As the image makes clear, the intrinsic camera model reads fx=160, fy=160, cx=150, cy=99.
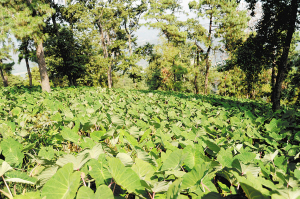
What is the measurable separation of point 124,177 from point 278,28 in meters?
10.3

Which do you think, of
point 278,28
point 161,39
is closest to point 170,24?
point 161,39

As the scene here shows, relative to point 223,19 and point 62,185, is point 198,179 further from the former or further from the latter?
point 223,19

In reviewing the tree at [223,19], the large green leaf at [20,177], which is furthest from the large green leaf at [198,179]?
the tree at [223,19]

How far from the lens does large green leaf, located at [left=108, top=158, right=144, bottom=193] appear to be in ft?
2.58

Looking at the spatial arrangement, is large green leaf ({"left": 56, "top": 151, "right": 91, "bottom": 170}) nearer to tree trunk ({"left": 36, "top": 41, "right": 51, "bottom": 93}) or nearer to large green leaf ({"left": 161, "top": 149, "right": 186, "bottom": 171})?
large green leaf ({"left": 161, "top": 149, "right": 186, "bottom": 171})

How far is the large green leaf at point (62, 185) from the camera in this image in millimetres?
737

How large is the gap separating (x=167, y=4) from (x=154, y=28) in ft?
16.1

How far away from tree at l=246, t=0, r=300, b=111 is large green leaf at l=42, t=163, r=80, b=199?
27.6ft

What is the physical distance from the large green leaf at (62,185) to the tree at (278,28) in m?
8.41

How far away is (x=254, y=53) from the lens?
27.5 ft

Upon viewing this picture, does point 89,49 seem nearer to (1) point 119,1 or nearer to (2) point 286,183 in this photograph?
(1) point 119,1

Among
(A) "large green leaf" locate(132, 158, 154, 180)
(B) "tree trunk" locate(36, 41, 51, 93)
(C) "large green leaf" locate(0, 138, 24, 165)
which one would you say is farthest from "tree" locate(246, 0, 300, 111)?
(B) "tree trunk" locate(36, 41, 51, 93)

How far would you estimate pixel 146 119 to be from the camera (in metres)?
2.53

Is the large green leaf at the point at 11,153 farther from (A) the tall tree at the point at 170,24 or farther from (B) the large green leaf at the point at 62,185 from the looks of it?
(A) the tall tree at the point at 170,24
